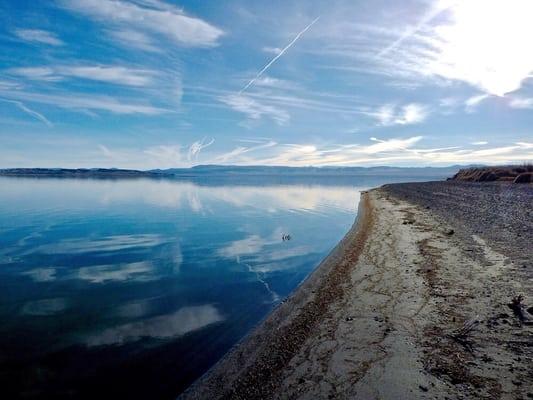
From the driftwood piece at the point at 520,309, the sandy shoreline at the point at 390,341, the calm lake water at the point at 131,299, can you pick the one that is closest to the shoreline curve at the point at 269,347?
the sandy shoreline at the point at 390,341

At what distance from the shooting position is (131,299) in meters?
12.8

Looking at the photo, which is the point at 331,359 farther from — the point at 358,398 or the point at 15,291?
the point at 15,291

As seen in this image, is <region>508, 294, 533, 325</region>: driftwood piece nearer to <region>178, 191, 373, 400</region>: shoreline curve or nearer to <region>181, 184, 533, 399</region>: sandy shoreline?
<region>181, 184, 533, 399</region>: sandy shoreline

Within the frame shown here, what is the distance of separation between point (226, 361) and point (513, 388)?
5.63 meters

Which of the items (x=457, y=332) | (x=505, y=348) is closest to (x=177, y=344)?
(x=457, y=332)

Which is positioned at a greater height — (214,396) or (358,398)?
(358,398)

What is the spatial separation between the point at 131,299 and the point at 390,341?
8.70m

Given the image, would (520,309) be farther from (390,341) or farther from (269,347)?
(269,347)

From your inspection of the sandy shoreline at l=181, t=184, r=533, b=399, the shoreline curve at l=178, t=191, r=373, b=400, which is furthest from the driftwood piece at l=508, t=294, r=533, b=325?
the shoreline curve at l=178, t=191, r=373, b=400

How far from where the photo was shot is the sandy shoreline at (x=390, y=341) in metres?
6.58

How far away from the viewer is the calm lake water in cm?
815

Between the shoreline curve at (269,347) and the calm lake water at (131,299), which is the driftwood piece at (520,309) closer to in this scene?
the shoreline curve at (269,347)

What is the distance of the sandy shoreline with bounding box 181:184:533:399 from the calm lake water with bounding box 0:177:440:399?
47.7 inches

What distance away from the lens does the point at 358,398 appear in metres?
6.29
